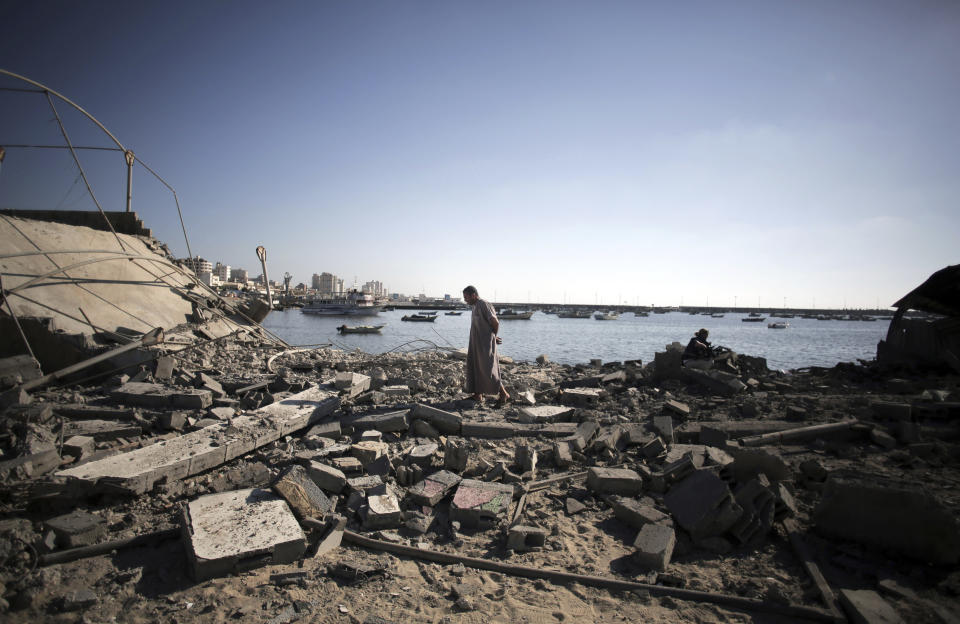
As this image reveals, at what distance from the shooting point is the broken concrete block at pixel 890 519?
2.95 m

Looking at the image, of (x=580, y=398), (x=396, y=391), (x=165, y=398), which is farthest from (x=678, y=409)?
(x=165, y=398)

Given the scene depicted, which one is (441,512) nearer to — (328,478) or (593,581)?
(328,478)

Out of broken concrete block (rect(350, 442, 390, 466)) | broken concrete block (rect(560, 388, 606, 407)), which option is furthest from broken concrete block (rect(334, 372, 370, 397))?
broken concrete block (rect(560, 388, 606, 407))

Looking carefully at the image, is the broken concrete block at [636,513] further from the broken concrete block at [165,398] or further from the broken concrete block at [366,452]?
the broken concrete block at [165,398]

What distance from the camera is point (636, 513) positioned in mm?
3643

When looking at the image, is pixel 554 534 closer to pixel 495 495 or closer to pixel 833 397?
pixel 495 495

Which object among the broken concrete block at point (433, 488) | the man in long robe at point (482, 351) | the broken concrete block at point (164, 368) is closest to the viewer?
the broken concrete block at point (433, 488)

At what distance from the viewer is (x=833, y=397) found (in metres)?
8.05

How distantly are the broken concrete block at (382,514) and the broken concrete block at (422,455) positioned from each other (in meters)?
0.83

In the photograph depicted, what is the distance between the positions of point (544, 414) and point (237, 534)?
14.4ft

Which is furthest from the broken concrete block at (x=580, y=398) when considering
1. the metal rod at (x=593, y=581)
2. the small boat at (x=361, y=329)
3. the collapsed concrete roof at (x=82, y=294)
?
the small boat at (x=361, y=329)

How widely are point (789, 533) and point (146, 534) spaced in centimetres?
479

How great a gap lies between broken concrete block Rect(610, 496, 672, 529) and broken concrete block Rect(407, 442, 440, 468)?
6.10ft

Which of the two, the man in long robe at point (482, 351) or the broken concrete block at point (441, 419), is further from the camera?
the man in long robe at point (482, 351)
